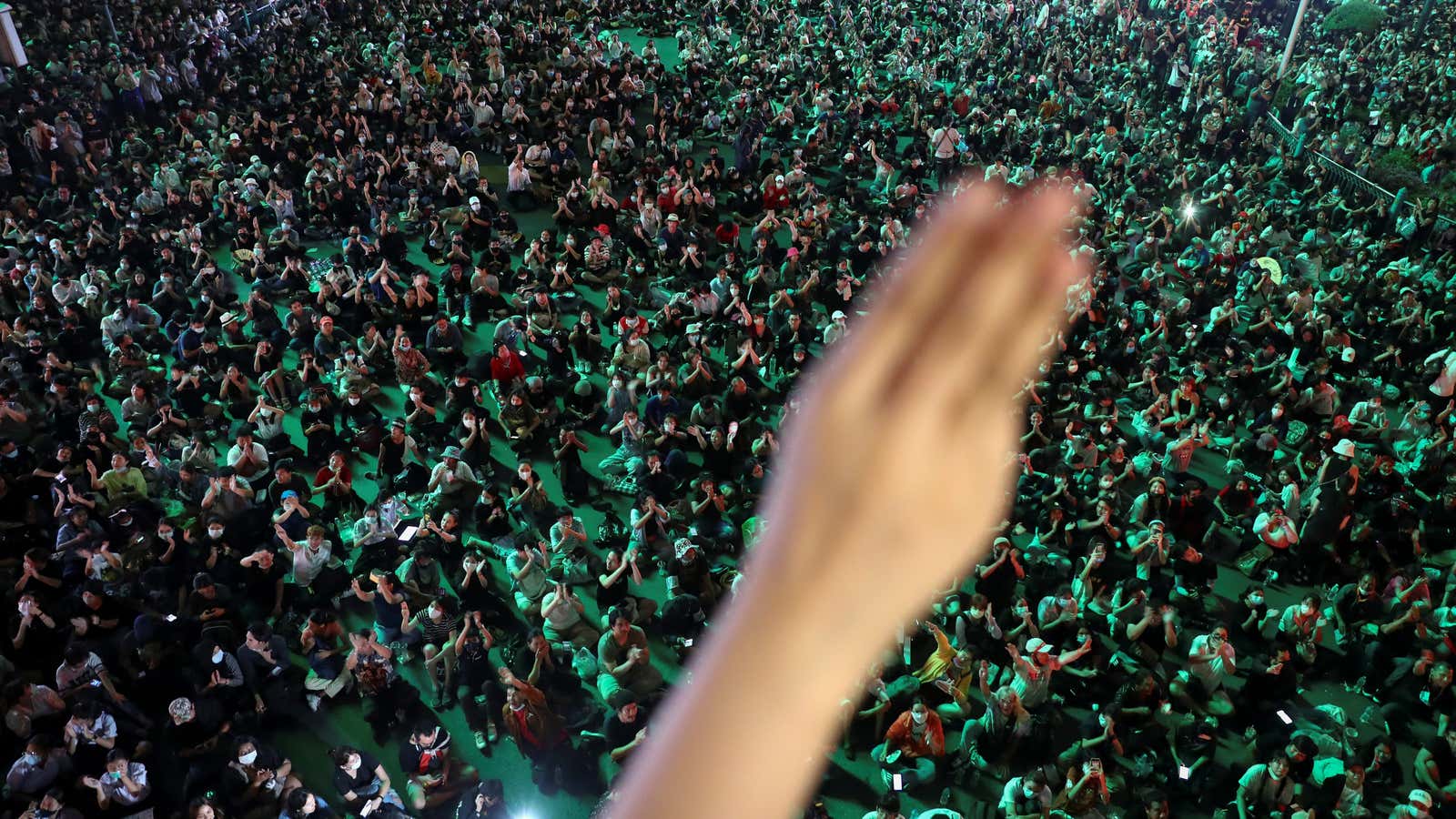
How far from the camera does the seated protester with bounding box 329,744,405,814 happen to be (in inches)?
317

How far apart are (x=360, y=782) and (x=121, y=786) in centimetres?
186

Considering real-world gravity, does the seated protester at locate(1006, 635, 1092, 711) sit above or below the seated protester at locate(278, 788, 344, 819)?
above

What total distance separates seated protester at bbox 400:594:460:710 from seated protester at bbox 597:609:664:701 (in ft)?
4.61

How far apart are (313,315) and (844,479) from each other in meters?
8.21

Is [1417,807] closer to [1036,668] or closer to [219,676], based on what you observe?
[1036,668]

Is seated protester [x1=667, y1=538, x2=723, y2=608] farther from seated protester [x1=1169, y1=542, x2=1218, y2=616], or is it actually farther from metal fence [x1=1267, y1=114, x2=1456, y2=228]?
metal fence [x1=1267, y1=114, x2=1456, y2=228]

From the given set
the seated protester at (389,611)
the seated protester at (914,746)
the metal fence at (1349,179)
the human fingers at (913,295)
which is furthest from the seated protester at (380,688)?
the metal fence at (1349,179)

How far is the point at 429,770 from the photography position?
8.32 m

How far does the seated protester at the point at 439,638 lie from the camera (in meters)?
9.15

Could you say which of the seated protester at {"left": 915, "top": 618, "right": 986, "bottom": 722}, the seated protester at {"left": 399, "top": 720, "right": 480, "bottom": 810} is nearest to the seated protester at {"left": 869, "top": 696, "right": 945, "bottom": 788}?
the seated protester at {"left": 915, "top": 618, "right": 986, "bottom": 722}

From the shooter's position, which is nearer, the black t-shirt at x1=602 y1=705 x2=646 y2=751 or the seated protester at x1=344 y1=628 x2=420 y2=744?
the black t-shirt at x1=602 y1=705 x2=646 y2=751

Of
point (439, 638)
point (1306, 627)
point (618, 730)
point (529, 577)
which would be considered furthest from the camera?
point (529, 577)

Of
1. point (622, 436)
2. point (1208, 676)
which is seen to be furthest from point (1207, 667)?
point (622, 436)

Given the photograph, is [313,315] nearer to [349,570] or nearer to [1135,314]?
[349,570]
